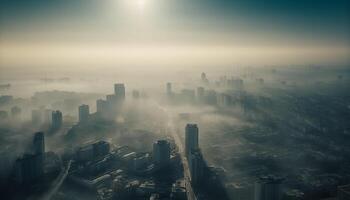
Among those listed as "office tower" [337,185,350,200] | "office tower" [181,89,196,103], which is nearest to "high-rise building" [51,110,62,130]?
"office tower" [181,89,196,103]

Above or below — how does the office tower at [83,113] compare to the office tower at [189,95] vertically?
below

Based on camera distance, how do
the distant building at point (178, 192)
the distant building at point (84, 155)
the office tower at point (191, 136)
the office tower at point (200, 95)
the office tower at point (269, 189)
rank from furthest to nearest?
the office tower at point (200, 95)
the office tower at point (191, 136)
the distant building at point (84, 155)
the distant building at point (178, 192)
the office tower at point (269, 189)

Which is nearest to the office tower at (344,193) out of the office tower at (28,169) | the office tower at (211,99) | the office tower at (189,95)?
the office tower at (28,169)

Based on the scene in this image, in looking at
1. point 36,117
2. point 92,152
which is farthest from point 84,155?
point 36,117

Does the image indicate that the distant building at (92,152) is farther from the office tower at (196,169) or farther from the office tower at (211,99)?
the office tower at (211,99)

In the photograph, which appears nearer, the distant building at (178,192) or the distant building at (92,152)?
the distant building at (178,192)

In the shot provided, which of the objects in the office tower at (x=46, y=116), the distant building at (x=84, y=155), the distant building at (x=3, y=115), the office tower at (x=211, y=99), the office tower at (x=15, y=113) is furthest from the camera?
the office tower at (x=211, y=99)

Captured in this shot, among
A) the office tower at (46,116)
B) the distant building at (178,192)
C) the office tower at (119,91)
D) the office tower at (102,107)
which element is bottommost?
the distant building at (178,192)

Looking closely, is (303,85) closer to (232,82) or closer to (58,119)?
(232,82)
